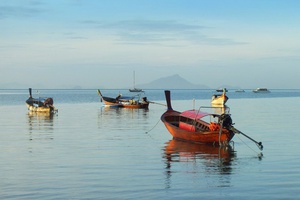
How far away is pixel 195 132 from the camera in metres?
31.3

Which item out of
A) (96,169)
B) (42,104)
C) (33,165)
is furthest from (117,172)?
(42,104)

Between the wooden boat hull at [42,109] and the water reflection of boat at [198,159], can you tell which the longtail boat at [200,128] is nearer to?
the water reflection of boat at [198,159]

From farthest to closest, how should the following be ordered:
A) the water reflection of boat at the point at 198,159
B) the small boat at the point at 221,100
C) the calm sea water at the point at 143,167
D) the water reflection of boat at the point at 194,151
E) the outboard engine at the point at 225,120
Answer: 1. the small boat at the point at 221,100
2. the outboard engine at the point at 225,120
3. the water reflection of boat at the point at 194,151
4. the water reflection of boat at the point at 198,159
5. the calm sea water at the point at 143,167

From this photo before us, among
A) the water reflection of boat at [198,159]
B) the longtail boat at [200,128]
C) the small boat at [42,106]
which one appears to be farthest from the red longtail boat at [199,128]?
the small boat at [42,106]

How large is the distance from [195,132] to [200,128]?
1.43 meters

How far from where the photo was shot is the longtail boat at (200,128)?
29656 millimetres

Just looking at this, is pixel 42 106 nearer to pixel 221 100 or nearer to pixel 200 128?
pixel 221 100

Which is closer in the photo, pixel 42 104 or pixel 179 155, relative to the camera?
pixel 179 155

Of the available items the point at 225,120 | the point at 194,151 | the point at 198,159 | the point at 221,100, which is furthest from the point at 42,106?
the point at 198,159

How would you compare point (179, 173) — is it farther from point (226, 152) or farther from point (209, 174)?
point (226, 152)

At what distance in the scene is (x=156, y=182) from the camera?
1955 cm

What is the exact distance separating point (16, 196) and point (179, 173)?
7.39 m

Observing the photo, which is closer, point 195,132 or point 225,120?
point 225,120

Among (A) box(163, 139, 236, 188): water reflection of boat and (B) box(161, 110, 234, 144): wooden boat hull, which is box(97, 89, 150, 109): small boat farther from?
(A) box(163, 139, 236, 188): water reflection of boat
